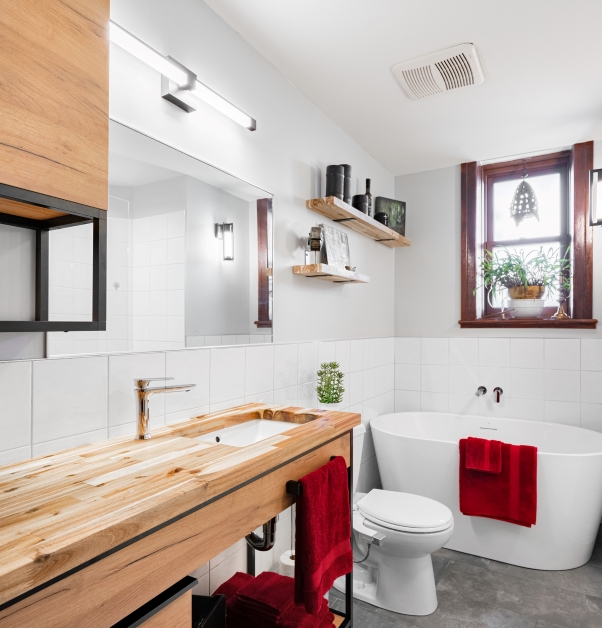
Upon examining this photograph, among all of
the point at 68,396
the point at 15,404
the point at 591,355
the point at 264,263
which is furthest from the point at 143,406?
the point at 591,355

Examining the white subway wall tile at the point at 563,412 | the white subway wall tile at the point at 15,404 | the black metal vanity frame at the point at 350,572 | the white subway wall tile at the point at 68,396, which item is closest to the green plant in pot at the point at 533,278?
the white subway wall tile at the point at 563,412

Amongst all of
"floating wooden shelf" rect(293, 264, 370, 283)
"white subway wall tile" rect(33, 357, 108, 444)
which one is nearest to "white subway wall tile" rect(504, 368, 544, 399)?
"floating wooden shelf" rect(293, 264, 370, 283)

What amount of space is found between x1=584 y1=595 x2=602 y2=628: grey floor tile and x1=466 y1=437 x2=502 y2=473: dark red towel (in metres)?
0.66

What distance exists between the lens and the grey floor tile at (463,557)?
2537mm

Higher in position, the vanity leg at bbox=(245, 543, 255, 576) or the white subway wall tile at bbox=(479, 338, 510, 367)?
the white subway wall tile at bbox=(479, 338, 510, 367)

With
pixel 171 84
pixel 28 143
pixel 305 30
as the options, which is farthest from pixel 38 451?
pixel 305 30

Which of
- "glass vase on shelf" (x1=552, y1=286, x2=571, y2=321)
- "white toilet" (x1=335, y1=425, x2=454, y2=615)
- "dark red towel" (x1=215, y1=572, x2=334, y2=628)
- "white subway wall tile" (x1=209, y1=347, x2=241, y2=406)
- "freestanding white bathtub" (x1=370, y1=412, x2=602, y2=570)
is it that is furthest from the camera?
"glass vase on shelf" (x1=552, y1=286, x2=571, y2=321)

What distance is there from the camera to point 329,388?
7.57 ft

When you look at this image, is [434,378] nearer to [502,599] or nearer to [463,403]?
[463,403]

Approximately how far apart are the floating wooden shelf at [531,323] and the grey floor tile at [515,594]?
161 cm

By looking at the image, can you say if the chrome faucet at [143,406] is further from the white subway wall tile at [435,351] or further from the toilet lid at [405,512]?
the white subway wall tile at [435,351]

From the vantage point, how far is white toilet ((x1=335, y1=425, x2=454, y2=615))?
2047 mm

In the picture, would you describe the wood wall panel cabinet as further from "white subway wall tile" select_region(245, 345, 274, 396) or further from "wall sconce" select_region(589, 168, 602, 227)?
"wall sconce" select_region(589, 168, 602, 227)

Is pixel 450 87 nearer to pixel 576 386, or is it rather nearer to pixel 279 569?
pixel 576 386
